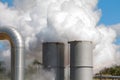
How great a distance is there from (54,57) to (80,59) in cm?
119

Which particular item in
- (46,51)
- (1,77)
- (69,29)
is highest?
(69,29)

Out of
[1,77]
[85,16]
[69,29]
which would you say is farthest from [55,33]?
[1,77]

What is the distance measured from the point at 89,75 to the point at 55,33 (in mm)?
2402

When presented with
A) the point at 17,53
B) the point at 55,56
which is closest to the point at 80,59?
the point at 55,56

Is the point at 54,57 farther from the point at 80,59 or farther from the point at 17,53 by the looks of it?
the point at 17,53

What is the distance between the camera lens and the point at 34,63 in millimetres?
16266

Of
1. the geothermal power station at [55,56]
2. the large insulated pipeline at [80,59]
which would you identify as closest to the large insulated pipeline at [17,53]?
the geothermal power station at [55,56]

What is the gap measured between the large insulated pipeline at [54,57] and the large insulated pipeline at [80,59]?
2.16 ft

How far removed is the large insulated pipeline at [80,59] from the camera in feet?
46.0

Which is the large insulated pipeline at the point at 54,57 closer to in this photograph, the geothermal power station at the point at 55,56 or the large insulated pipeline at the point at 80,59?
the geothermal power station at the point at 55,56

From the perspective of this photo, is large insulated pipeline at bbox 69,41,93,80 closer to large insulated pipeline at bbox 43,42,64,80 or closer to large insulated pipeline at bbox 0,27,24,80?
large insulated pipeline at bbox 43,42,64,80

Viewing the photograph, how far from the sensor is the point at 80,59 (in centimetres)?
1402

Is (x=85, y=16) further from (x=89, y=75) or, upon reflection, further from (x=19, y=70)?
(x=19, y=70)

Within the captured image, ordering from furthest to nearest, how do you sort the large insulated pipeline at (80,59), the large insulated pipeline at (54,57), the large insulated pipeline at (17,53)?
the large insulated pipeline at (54,57), the large insulated pipeline at (80,59), the large insulated pipeline at (17,53)
